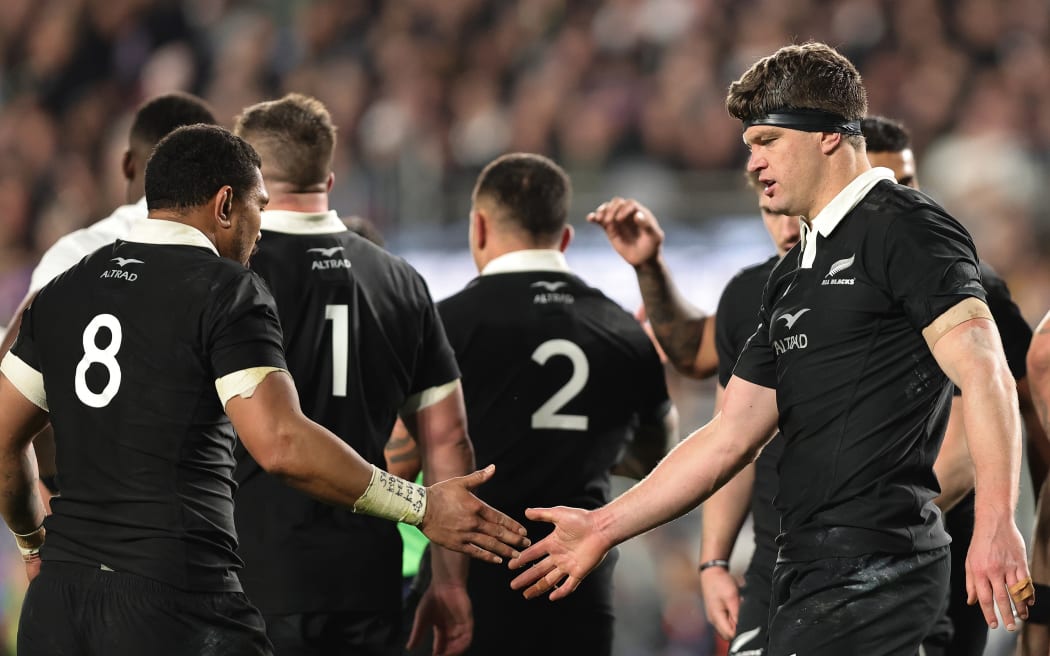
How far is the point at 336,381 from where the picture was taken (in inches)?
187

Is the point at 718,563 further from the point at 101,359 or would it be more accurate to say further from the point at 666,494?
the point at 101,359

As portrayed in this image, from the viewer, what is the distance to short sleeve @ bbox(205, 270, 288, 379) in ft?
12.2

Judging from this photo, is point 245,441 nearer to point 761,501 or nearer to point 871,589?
point 871,589

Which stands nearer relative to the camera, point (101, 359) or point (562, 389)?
point (101, 359)

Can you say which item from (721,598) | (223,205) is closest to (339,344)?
(223,205)

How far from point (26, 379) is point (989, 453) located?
249cm

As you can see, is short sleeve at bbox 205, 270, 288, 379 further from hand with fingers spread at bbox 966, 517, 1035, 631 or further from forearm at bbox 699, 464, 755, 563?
forearm at bbox 699, 464, 755, 563

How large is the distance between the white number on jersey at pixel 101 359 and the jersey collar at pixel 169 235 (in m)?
0.26

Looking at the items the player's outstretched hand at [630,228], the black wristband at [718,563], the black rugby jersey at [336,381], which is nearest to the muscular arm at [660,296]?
the player's outstretched hand at [630,228]

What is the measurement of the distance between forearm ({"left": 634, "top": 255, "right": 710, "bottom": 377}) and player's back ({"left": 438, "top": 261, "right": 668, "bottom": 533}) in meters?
0.30

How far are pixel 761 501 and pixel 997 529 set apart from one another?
5.93 ft

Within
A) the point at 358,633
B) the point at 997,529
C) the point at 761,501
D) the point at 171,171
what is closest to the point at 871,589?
the point at 997,529

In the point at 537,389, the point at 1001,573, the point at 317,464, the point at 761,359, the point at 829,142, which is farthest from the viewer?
the point at 537,389

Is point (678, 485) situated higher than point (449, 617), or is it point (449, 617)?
point (678, 485)
